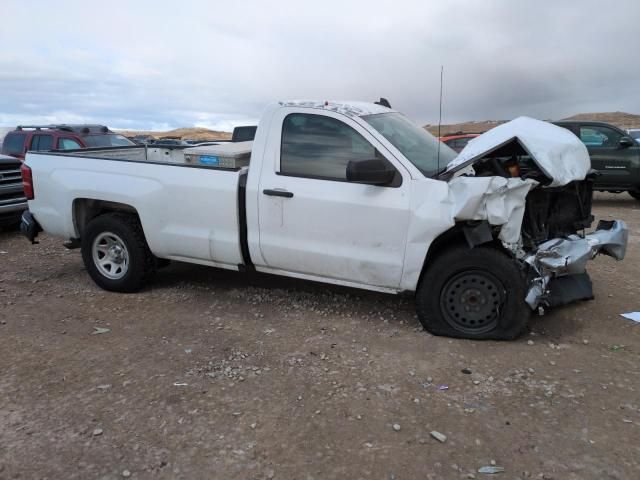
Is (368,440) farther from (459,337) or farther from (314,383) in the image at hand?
(459,337)

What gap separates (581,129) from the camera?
466 inches

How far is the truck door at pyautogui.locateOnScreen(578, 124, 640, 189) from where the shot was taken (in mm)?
11547

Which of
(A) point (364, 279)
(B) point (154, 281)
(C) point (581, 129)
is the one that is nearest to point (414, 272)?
(A) point (364, 279)

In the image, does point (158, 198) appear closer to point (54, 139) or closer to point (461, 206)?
point (461, 206)

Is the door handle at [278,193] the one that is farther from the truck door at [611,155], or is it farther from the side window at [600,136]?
the side window at [600,136]

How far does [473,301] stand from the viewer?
171 inches

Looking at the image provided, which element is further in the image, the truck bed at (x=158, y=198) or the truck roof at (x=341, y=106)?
the truck bed at (x=158, y=198)

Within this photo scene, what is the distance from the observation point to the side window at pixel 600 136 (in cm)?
1169

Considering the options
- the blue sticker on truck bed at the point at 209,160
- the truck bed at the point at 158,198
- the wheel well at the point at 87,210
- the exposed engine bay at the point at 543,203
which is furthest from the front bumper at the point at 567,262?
the wheel well at the point at 87,210

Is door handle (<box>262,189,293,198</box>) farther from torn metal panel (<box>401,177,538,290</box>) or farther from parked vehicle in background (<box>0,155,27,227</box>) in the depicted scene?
parked vehicle in background (<box>0,155,27,227</box>)

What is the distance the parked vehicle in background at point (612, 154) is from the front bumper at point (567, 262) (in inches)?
304

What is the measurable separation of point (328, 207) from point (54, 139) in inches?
344

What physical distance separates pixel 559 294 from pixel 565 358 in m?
0.64

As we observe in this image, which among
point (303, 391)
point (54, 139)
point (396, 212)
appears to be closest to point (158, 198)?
point (396, 212)
